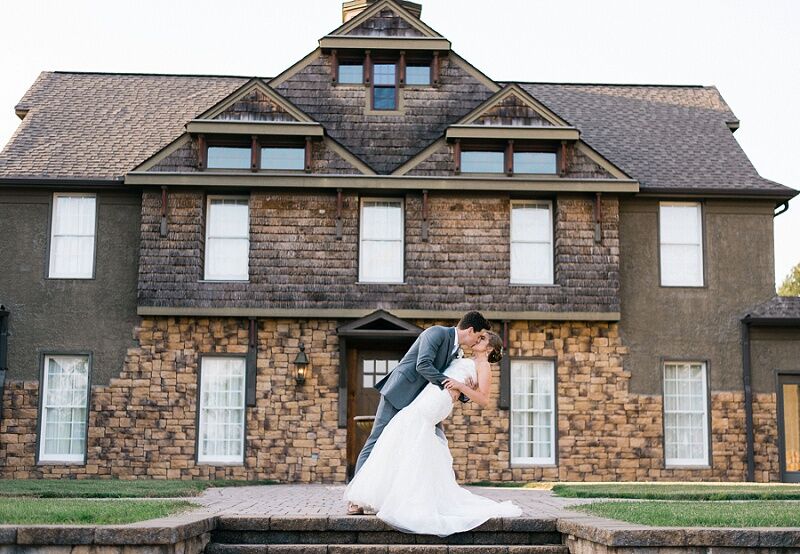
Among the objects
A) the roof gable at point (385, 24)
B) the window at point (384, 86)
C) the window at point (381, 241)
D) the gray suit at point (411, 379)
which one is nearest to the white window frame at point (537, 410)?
the window at point (381, 241)

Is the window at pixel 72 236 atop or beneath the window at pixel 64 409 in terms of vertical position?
atop

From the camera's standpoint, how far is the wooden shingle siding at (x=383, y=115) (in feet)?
62.8

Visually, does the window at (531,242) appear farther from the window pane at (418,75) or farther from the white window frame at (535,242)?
the window pane at (418,75)

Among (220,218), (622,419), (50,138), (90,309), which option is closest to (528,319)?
(622,419)

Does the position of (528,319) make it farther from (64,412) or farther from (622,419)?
(64,412)

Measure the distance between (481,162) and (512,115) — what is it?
0.98 meters

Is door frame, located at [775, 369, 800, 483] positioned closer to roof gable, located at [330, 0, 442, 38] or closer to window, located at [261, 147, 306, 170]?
roof gable, located at [330, 0, 442, 38]

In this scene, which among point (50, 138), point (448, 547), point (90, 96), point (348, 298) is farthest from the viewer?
point (90, 96)

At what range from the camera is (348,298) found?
1817 centimetres

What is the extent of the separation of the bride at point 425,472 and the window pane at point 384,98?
1080 cm

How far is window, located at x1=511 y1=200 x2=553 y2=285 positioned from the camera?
18688 millimetres

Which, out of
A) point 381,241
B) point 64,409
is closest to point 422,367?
point 381,241

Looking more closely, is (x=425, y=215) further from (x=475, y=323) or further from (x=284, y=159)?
(x=475, y=323)

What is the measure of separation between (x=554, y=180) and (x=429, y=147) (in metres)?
2.24
